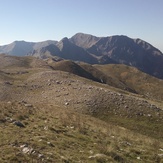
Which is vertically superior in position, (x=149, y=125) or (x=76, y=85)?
(x=76, y=85)

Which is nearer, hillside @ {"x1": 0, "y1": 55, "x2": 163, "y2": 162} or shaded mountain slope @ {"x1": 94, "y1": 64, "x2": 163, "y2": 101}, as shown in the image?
hillside @ {"x1": 0, "y1": 55, "x2": 163, "y2": 162}

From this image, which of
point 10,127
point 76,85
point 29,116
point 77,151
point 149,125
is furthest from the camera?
point 76,85

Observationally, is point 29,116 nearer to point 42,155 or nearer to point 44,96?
point 42,155

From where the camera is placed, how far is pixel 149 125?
3441cm

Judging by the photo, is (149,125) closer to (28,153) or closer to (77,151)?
(77,151)

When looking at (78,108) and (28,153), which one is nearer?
(28,153)

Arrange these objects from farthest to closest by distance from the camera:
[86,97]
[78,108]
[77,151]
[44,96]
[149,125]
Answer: [44,96] → [86,97] → [78,108] → [149,125] → [77,151]

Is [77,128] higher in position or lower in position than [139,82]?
higher

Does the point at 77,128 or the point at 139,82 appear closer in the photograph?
the point at 77,128

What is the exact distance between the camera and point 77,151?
15.3 metres

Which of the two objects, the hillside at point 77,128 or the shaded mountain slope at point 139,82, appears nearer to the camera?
the hillside at point 77,128

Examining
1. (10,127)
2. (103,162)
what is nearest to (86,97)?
(10,127)

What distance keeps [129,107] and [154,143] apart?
17.3m

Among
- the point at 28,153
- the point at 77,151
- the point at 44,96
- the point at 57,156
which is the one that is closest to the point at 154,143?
the point at 77,151
